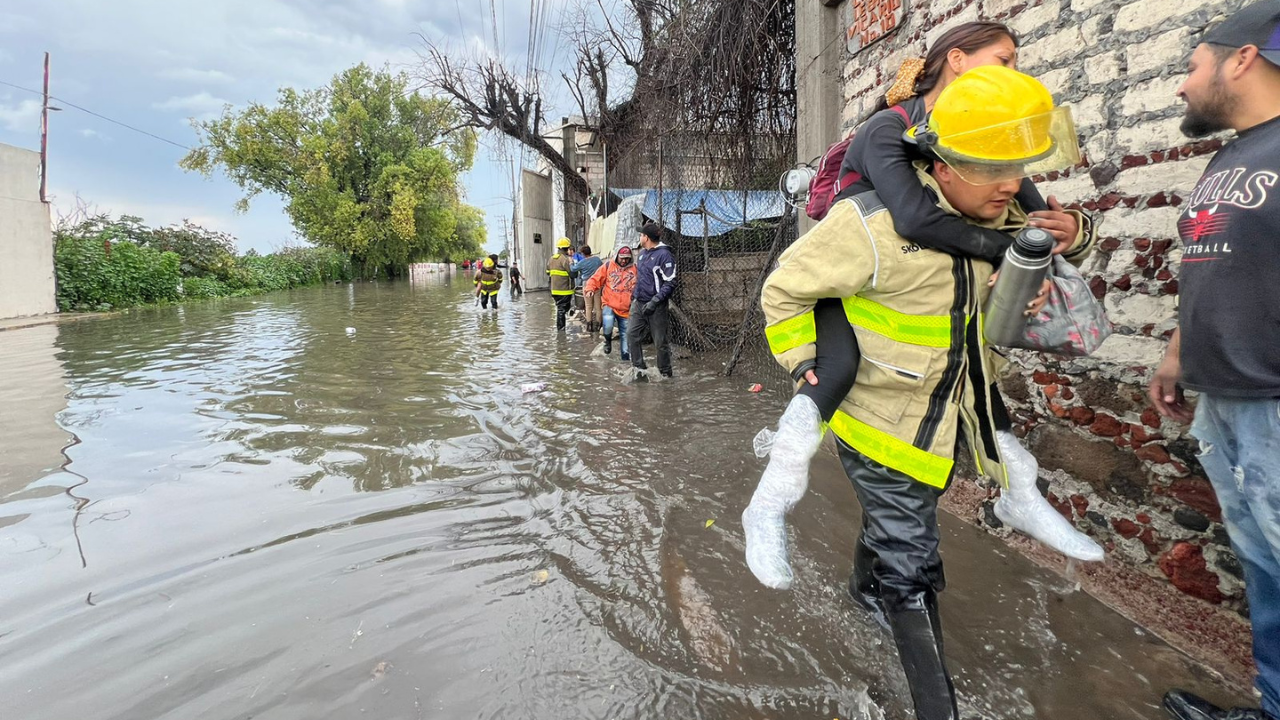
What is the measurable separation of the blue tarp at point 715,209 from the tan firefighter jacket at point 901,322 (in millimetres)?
5944

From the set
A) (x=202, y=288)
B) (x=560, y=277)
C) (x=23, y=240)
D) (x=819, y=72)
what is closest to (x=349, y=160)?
(x=202, y=288)

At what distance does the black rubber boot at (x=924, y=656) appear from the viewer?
1.66 metres

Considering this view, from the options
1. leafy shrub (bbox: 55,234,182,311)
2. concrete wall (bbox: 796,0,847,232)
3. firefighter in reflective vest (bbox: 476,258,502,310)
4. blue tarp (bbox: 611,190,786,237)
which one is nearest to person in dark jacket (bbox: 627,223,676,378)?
blue tarp (bbox: 611,190,786,237)

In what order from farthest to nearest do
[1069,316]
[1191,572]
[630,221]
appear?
1. [630,221]
2. [1191,572]
3. [1069,316]

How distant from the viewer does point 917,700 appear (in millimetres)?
1705

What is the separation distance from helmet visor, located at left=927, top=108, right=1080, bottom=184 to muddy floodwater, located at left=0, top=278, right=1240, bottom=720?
166cm

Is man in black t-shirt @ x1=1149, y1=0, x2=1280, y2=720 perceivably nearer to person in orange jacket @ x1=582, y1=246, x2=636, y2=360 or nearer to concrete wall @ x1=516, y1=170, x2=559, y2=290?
person in orange jacket @ x1=582, y1=246, x2=636, y2=360

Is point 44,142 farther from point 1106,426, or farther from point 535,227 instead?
point 1106,426

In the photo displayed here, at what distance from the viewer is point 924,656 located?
169cm

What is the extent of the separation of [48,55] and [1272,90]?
87.8ft

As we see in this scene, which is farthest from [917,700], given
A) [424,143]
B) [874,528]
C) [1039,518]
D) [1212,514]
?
[424,143]

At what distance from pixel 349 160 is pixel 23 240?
73.8 feet

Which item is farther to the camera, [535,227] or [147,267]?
[535,227]

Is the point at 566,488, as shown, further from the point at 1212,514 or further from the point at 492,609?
the point at 1212,514
